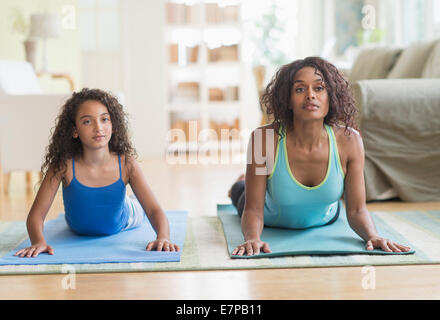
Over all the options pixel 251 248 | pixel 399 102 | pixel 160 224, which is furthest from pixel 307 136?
pixel 399 102

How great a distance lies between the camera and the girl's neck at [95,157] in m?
1.96

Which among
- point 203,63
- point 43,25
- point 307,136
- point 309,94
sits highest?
point 43,25

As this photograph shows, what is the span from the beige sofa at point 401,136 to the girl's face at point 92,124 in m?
1.48

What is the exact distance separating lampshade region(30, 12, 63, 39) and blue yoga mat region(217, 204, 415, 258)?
3137 mm

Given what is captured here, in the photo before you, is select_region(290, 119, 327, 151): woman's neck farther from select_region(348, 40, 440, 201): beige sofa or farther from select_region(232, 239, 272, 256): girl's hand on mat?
select_region(348, 40, 440, 201): beige sofa

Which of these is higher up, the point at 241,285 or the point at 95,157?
the point at 95,157

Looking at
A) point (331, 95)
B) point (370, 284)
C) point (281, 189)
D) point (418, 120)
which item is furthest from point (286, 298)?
point (418, 120)

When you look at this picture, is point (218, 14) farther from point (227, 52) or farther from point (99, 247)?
point (99, 247)

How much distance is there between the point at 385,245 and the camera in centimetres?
176

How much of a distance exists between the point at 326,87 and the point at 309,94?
75mm

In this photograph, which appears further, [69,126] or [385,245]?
[69,126]

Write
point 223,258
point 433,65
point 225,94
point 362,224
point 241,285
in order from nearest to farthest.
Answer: point 241,285, point 223,258, point 362,224, point 433,65, point 225,94

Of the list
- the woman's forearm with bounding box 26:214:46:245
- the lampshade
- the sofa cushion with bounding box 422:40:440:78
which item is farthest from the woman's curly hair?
the lampshade

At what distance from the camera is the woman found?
184 centimetres
